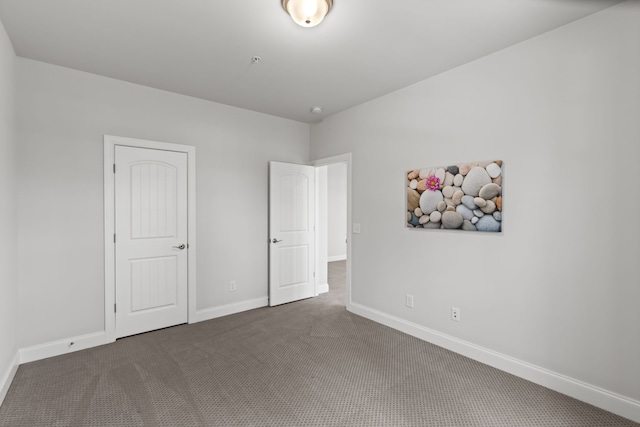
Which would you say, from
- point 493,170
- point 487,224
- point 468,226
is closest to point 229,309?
point 468,226

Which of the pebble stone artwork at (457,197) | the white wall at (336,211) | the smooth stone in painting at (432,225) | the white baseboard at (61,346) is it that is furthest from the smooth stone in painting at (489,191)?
the white wall at (336,211)

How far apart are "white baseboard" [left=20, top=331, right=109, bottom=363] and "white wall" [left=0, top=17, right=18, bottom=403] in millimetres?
126

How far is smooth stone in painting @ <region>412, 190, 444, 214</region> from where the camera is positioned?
3.03 m

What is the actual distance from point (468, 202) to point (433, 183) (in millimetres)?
396

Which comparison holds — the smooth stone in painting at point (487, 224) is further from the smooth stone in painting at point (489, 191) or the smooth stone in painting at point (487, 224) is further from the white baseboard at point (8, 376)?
the white baseboard at point (8, 376)

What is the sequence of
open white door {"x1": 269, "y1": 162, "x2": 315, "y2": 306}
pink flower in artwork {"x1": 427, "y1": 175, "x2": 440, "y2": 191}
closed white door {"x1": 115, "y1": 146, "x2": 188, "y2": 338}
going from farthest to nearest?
1. open white door {"x1": 269, "y1": 162, "x2": 315, "y2": 306}
2. closed white door {"x1": 115, "y1": 146, "x2": 188, "y2": 338}
3. pink flower in artwork {"x1": 427, "y1": 175, "x2": 440, "y2": 191}

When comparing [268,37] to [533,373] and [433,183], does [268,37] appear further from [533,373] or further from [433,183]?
[533,373]

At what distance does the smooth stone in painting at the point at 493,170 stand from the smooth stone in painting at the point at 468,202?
0.26 m

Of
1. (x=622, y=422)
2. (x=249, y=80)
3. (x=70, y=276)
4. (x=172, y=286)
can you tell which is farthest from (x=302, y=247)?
(x=622, y=422)

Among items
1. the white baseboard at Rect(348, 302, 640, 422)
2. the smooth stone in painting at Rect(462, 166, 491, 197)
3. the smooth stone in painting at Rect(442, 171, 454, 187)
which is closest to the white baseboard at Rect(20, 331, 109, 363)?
the white baseboard at Rect(348, 302, 640, 422)

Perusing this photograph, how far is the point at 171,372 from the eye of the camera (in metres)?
2.54

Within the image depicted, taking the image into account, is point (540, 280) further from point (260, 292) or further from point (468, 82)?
point (260, 292)

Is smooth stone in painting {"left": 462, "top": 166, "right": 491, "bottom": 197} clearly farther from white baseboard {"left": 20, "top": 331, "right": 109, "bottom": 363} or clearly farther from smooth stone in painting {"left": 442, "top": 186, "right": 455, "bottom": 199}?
white baseboard {"left": 20, "top": 331, "right": 109, "bottom": 363}

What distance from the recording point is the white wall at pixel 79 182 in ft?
8.98
